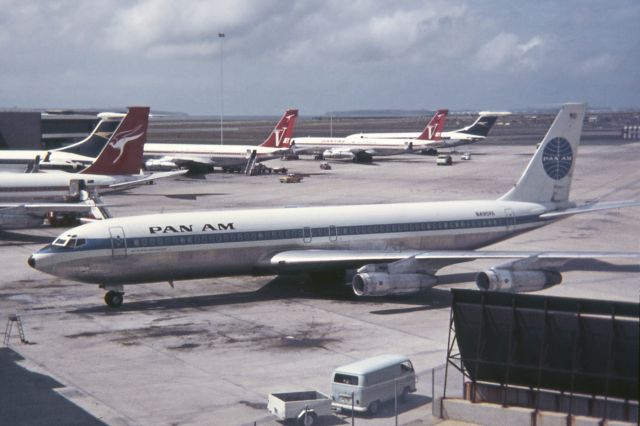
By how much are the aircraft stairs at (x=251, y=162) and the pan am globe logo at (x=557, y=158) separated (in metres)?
69.0

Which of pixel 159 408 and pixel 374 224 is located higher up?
pixel 374 224

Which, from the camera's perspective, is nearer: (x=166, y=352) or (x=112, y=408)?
(x=112, y=408)

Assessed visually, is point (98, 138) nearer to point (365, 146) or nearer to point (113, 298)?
Answer: point (113, 298)

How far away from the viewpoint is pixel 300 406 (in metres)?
25.6

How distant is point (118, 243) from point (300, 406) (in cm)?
1724

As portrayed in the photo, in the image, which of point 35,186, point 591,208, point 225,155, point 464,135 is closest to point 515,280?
point 591,208

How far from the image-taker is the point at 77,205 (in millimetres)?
61344

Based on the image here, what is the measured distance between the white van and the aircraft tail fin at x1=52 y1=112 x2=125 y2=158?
68.8 m

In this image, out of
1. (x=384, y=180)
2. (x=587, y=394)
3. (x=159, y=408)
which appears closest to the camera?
(x=587, y=394)

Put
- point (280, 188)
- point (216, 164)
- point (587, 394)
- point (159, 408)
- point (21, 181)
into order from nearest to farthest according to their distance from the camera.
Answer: point (587, 394), point (159, 408), point (21, 181), point (280, 188), point (216, 164)

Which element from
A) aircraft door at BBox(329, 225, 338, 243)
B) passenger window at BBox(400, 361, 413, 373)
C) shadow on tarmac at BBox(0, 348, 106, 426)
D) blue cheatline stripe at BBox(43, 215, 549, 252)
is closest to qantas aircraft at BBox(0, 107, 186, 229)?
blue cheatline stripe at BBox(43, 215, 549, 252)

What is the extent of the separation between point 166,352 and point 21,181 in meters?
37.6

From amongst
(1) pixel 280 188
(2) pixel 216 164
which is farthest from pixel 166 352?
(2) pixel 216 164

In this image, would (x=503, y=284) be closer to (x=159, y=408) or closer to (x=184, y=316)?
(x=184, y=316)
